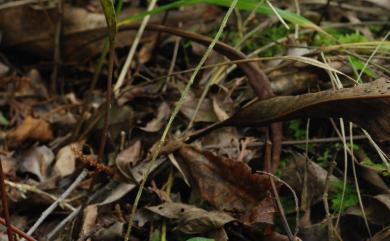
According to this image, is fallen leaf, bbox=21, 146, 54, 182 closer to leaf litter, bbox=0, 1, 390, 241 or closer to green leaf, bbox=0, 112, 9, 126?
leaf litter, bbox=0, 1, 390, 241

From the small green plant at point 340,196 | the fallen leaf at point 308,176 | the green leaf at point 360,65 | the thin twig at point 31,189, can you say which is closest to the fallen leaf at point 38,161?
the thin twig at point 31,189

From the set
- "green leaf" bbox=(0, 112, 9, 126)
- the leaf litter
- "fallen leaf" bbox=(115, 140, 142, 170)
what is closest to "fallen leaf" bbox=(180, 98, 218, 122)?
the leaf litter

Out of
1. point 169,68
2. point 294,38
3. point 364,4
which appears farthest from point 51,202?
point 364,4

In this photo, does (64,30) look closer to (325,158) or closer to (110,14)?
(110,14)

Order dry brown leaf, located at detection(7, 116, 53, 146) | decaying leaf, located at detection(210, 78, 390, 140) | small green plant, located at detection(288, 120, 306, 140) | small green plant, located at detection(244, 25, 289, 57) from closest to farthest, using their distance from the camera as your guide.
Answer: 1. decaying leaf, located at detection(210, 78, 390, 140)
2. small green plant, located at detection(288, 120, 306, 140)
3. dry brown leaf, located at detection(7, 116, 53, 146)
4. small green plant, located at detection(244, 25, 289, 57)

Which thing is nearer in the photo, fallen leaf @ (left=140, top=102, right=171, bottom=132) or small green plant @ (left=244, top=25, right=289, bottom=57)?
fallen leaf @ (left=140, top=102, right=171, bottom=132)

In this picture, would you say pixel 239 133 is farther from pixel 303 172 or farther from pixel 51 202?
pixel 51 202
